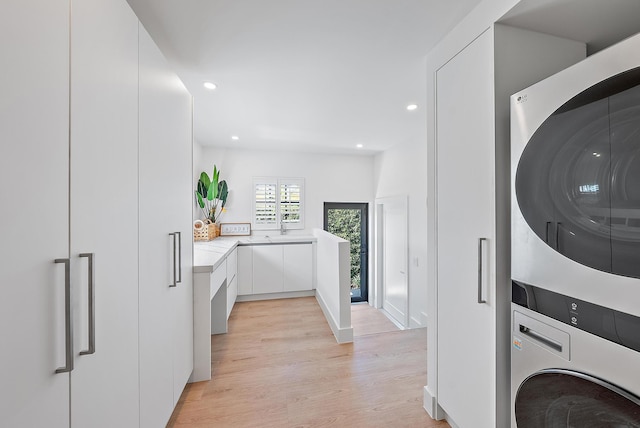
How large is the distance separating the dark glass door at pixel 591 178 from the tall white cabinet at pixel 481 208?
176mm

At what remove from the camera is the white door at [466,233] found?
1130 millimetres

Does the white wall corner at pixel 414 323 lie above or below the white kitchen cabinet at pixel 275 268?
below

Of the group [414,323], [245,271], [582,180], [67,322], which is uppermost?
[582,180]

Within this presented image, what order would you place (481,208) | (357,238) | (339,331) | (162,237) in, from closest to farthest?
1. (481,208)
2. (162,237)
3. (339,331)
4. (357,238)

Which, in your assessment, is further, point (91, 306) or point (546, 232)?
point (546, 232)

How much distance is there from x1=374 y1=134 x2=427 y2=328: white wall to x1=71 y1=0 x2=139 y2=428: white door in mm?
2955

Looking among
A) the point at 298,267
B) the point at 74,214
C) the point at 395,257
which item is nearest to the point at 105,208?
the point at 74,214

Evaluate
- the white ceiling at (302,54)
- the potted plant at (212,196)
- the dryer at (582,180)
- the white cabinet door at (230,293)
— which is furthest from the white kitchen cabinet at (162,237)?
the potted plant at (212,196)

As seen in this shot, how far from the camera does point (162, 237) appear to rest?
133cm

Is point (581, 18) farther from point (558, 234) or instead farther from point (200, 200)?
point (200, 200)

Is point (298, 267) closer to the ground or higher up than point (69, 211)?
closer to the ground

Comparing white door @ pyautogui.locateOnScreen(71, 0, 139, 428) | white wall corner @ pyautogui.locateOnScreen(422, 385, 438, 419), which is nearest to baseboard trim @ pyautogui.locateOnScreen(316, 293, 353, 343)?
white wall corner @ pyautogui.locateOnScreen(422, 385, 438, 419)

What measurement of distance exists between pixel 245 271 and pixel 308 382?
2046 mm

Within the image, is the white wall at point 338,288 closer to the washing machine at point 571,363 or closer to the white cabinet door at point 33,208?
the washing machine at point 571,363
